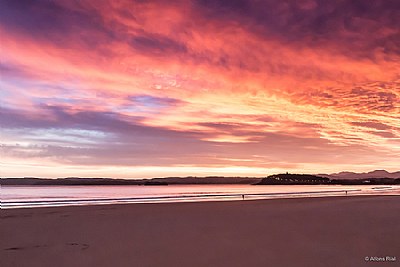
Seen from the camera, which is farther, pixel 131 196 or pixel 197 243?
pixel 131 196

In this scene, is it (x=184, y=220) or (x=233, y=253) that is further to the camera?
(x=184, y=220)

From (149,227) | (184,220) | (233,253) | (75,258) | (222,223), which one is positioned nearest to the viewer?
(75,258)

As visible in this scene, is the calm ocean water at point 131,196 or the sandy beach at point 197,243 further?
the calm ocean water at point 131,196

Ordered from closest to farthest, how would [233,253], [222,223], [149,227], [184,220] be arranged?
[233,253]
[149,227]
[222,223]
[184,220]

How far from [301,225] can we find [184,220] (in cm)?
498

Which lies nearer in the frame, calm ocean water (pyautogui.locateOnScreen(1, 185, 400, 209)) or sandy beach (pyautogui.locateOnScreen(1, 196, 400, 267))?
sandy beach (pyautogui.locateOnScreen(1, 196, 400, 267))

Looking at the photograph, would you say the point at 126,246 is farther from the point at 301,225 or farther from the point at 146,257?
the point at 301,225

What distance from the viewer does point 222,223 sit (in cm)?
1603

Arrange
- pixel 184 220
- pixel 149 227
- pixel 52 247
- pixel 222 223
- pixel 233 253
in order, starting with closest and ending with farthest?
1. pixel 233 253
2. pixel 52 247
3. pixel 149 227
4. pixel 222 223
5. pixel 184 220

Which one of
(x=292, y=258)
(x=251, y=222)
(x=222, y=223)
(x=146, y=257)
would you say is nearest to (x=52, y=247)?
(x=146, y=257)

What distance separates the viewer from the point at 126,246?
10742 mm

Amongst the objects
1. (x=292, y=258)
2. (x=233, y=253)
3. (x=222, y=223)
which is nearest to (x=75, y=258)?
(x=233, y=253)

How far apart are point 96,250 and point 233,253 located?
11.4 feet

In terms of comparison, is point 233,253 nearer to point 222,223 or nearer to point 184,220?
point 222,223
